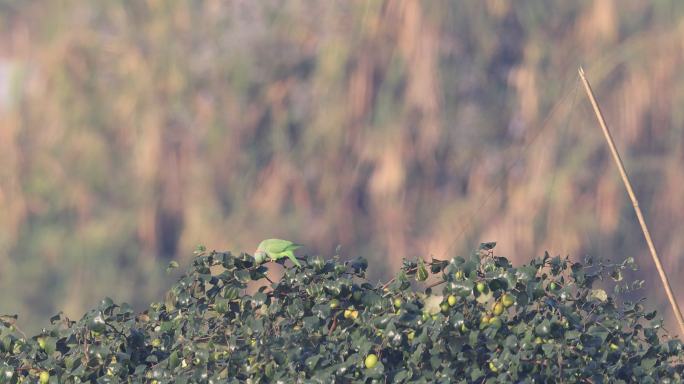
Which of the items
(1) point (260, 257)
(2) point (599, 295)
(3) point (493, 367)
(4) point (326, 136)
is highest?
(4) point (326, 136)

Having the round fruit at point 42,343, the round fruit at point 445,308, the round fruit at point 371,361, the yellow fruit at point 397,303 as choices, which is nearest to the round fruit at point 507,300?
the round fruit at point 445,308

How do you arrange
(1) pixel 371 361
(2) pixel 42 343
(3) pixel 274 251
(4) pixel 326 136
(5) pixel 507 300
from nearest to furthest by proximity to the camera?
1. (1) pixel 371 361
2. (5) pixel 507 300
3. (2) pixel 42 343
4. (3) pixel 274 251
5. (4) pixel 326 136

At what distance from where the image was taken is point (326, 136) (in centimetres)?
1111

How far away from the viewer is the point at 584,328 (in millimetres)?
3143

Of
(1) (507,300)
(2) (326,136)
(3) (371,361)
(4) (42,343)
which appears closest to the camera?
(3) (371,361)

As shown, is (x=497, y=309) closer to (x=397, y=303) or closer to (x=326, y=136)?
(x=397, y=303)

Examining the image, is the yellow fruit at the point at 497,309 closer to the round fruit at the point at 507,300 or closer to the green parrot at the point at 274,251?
the round fruit at the point at 507,300

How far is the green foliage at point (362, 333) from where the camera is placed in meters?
3.03

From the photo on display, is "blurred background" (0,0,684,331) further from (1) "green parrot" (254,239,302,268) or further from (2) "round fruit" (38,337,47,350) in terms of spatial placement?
(2) "round fruit" (38,337,47,350)

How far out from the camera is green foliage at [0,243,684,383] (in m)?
3.03

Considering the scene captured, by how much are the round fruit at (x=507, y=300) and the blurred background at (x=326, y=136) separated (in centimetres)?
741

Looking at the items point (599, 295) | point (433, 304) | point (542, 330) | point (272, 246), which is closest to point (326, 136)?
point (272, 246)

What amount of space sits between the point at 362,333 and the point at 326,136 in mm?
8039

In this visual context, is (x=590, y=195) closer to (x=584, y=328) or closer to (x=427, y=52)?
(x=427, y=52)
